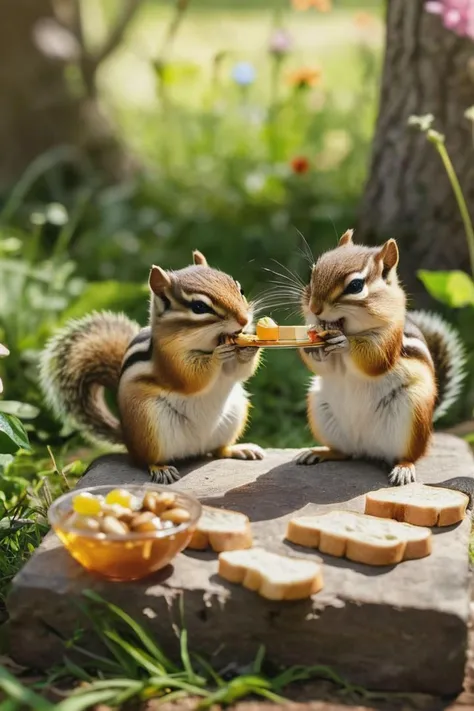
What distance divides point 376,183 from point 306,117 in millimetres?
2531

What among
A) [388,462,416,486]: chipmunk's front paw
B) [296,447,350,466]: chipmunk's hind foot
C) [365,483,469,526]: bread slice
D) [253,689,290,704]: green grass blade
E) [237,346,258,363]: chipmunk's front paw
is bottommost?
[253,689,290,704]: green grass blade

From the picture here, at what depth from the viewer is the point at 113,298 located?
577 cm

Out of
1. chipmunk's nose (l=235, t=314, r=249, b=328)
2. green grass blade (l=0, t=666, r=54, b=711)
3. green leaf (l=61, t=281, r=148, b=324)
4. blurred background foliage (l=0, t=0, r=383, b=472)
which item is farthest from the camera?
green leaf (l=61, t=281, r=148, b=324)

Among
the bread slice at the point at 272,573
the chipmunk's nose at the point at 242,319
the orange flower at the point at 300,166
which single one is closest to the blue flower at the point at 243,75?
the orange flower at the point at 300,166

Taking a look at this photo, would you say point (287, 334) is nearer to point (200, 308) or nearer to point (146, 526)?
point (200, 308)

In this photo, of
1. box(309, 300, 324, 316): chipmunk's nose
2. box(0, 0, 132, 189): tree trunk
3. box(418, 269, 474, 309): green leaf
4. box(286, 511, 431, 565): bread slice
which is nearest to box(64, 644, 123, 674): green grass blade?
box(286, 511, 431, 565): bread slice

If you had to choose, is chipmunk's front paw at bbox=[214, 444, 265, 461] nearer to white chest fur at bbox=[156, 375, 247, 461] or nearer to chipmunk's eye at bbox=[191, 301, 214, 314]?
white chest fur at bbox=[156, 375, 247, 461]

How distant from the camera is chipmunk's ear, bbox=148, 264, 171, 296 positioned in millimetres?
3852

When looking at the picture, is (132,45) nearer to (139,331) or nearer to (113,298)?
(113,298)

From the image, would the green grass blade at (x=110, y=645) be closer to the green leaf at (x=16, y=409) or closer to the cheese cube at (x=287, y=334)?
the green leaf at (x=16, y=409)

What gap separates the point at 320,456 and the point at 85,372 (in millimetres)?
999

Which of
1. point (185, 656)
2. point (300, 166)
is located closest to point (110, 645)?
point (185, 656)

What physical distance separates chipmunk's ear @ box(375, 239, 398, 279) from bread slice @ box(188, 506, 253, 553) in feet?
3.46

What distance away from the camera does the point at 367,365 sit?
152 inches
